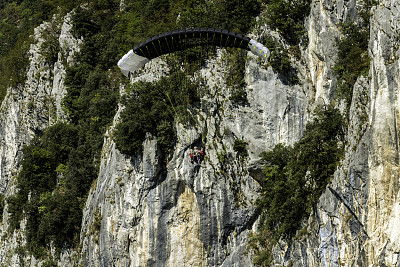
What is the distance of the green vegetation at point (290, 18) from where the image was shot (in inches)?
1098

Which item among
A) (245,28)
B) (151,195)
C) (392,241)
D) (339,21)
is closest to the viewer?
(392,241)

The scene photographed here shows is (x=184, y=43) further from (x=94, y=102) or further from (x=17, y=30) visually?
(x=17, y=30)

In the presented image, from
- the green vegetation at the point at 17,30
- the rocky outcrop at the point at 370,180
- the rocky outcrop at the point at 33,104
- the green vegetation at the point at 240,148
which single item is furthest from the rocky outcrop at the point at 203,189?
the green vegetation at the point at 17,30

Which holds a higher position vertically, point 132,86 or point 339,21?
point 339,21

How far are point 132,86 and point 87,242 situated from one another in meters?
9.65

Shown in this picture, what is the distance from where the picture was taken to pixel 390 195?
1788 cm

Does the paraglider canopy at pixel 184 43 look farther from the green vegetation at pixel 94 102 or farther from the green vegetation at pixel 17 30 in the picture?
the green vegetation at pixel 17 30

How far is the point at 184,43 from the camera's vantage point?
96.4 feet

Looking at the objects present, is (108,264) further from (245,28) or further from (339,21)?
(339,21)

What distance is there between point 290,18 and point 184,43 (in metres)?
6.21

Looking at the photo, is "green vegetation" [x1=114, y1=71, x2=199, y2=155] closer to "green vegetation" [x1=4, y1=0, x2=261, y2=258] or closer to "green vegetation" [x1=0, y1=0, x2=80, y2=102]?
"green vegetation" [x1=4, y1=0, x2=261, y2=258]

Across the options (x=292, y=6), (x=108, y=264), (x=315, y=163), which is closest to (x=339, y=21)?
(x=292, y=6)

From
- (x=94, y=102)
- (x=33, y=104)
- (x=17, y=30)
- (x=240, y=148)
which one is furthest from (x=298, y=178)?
(x=17, y=30)

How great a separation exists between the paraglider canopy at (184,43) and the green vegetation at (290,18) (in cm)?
198
